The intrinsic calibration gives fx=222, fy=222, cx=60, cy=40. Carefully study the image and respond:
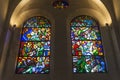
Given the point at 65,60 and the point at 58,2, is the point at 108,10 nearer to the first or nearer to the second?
the point at 58,2

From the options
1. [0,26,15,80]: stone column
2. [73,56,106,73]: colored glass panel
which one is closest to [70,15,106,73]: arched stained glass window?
[73,56,106,73]: colored glass panel

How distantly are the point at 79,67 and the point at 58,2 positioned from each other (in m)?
2.70

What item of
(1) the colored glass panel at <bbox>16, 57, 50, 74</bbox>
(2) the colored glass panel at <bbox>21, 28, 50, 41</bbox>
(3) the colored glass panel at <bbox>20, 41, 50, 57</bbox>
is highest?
(2) the colored glass panel at <bbox>21, 28, 50, 41</bbox>

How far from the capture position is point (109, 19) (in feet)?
31.5

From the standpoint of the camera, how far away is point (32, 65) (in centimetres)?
879

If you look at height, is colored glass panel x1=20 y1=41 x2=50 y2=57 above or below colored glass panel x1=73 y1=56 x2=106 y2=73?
above

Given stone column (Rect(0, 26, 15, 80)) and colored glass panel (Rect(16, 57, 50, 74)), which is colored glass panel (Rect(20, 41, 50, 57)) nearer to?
colored glass panel (Rect(16, 57, 50, 74))

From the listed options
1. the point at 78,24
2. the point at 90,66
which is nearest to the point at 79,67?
the point at 90,66

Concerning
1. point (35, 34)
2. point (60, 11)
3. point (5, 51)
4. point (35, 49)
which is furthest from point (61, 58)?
point (60, 11)

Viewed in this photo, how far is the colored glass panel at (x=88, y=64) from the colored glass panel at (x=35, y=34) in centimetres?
170

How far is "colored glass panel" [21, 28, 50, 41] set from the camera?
9664mm

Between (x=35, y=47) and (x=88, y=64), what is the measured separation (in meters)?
2.34

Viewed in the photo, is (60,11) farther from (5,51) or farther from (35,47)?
(5,51)

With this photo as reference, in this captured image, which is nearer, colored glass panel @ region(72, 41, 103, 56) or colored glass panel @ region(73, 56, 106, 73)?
colored glass panel @ region(73, 56, 106, 73)
